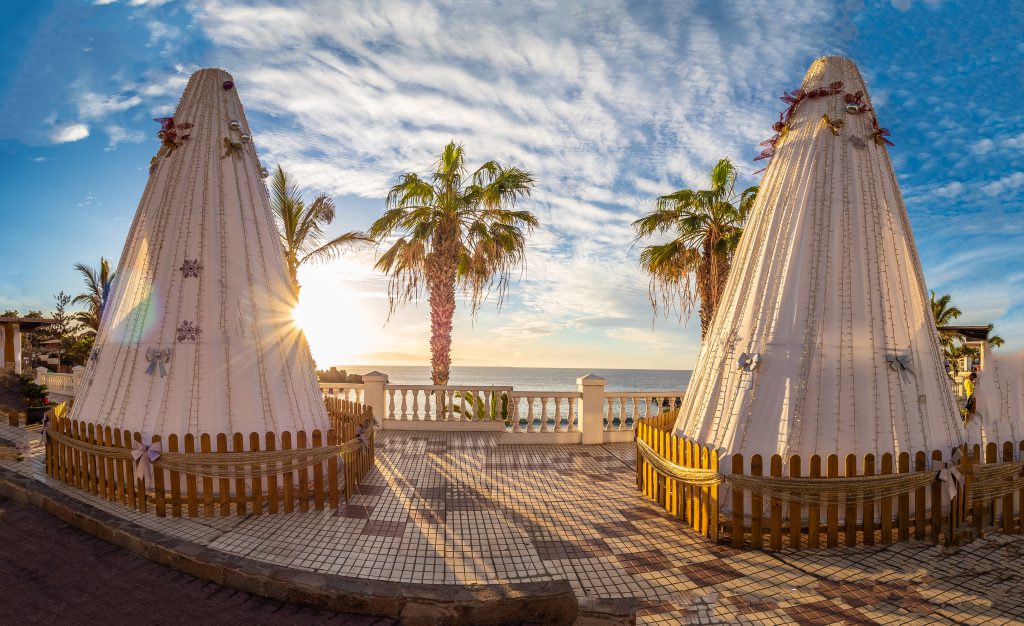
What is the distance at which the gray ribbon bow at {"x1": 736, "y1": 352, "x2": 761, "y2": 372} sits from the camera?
5.83m

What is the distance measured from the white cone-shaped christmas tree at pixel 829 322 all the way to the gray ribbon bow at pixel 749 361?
2 centimetres

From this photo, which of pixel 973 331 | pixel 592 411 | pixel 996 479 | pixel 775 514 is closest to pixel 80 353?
pixel 592 411

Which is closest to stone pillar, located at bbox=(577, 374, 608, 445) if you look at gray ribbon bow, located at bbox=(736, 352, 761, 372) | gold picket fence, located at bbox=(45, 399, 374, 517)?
gray ribbon bow, located at bbox=(736, 352, 761, 372)

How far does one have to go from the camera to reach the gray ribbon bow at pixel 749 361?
583cm

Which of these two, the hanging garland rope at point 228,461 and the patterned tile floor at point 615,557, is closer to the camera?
the patterned tile floor at point 615,557

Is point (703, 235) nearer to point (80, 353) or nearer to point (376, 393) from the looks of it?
point (376, 393)

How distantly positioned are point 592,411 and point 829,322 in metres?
5.81

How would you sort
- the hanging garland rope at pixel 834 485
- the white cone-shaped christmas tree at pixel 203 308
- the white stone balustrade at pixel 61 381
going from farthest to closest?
the white stone balustrade at pixel 61 381, the white cone-shaped christmas tree at pixel 203 308, the hanging garland rope at pixel 834 485

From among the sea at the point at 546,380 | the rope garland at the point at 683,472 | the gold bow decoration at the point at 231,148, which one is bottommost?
the sea at the point at 546,380

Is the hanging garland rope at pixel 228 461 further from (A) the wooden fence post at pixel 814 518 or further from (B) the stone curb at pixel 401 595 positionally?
(A) the wooden fence post at pixel 814 518

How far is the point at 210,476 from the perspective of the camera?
5.75m

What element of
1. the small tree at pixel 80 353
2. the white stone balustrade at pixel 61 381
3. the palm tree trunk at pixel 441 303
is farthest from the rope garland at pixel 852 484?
the small tree at pixel 80 353

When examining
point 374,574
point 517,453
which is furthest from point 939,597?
point 517,453

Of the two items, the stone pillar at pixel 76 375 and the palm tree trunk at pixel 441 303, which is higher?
the palm tree trunk at pixel 441 303
